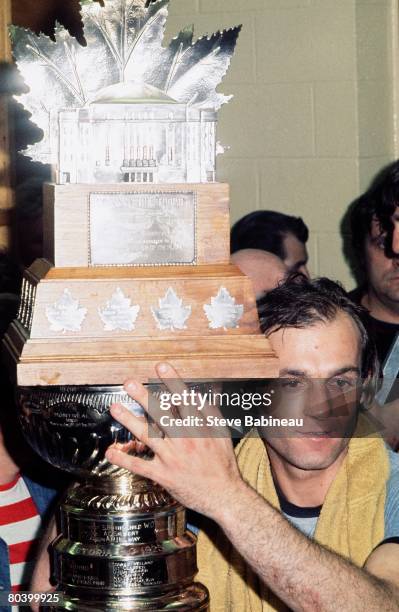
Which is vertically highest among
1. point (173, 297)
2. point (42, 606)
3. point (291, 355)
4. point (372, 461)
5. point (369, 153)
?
point (369, 153)

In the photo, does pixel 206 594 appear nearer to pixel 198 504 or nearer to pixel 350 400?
pixel 198 504

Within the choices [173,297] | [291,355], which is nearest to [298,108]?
[291,355]

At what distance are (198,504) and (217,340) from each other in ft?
0.73

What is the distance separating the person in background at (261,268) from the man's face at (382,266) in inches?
9.1

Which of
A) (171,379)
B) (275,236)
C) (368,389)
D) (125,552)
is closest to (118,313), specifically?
(171,379)

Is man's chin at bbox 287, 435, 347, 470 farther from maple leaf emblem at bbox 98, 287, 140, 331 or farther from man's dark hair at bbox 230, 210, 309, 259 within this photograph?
man's dark hair at bbox 230, 210, 309, 259

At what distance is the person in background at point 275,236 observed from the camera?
135 inches

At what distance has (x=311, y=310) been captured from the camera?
→ 193 centimetres

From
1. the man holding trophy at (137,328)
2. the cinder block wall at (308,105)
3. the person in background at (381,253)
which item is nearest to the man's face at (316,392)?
the man holding trophy at (137,328)

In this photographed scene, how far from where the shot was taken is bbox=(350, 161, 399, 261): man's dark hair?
9.94ft

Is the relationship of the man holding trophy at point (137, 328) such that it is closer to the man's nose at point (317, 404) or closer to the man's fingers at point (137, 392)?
the man's fingers at point (137, 392)

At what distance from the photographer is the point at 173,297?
1534 millimetres

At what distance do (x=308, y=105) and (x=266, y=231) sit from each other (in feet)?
1.63

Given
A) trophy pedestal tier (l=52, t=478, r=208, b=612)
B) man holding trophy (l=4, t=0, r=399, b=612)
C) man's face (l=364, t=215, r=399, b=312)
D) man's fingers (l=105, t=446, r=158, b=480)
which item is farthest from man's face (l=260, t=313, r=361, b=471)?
man's face (l=364, t=215, r=399, b=312)
